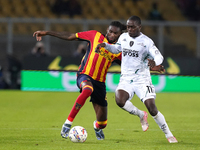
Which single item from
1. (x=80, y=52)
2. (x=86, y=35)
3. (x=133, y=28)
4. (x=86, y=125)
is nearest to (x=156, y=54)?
(x=133, y=28)

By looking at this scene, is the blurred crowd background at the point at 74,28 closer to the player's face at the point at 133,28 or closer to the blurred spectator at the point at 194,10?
the blurred spectator at the point at 194,10

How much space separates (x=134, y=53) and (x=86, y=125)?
8.31ft

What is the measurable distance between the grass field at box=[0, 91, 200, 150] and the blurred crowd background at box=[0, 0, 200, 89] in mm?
2006

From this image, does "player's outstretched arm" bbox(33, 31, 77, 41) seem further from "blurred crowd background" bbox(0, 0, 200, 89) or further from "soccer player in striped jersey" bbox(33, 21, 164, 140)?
"blurred crowd background" bbox(0, 0, 200, 89)

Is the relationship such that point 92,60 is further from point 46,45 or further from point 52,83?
point 46,45

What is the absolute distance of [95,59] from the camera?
682 cm

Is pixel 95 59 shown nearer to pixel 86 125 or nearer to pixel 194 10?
pixel 86 125

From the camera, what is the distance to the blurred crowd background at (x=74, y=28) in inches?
627

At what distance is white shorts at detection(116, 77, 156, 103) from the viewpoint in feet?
20.7

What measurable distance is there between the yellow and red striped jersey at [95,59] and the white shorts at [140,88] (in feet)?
1.60

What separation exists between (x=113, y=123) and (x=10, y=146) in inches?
128

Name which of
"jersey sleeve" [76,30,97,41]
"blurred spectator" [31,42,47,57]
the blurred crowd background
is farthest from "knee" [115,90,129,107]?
"blurred spectator" [31,42,47,57]

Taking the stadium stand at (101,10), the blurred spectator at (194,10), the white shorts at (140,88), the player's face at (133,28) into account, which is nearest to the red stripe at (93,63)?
the white shorts at (140,88)

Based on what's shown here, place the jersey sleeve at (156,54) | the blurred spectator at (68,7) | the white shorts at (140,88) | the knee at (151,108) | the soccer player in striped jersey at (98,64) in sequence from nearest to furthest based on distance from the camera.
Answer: the jersey sleeve at (156,54) < the knee at (151,108) < the white shorts at (140,88) < the soccer player in striped jersey at (98,64) < the blurred spectator at (68,7)
